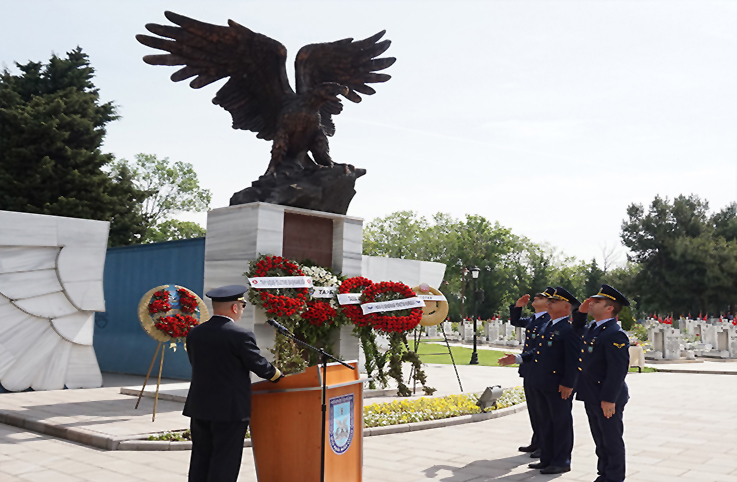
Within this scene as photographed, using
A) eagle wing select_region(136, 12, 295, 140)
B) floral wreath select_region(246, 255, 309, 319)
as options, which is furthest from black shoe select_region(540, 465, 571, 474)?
eagle wing select_region(136, 12, 295, 140)

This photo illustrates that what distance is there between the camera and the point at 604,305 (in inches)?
222

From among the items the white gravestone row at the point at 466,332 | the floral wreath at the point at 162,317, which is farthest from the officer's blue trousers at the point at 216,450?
the white gravestone row at the point at 466,332

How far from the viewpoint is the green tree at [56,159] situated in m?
26.8

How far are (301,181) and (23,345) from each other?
5748 millimetres

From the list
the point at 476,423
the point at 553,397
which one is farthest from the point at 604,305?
the point at 476,423

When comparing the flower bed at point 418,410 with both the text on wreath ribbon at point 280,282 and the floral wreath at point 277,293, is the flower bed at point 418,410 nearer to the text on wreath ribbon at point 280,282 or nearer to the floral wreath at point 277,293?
the floral wreath at point 277,293

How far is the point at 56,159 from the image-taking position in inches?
1102

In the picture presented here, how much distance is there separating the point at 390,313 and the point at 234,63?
5057 millimetres

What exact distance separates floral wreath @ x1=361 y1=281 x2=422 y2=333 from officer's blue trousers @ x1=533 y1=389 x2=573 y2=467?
4267 millimetres

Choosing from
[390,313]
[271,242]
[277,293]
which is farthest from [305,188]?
[390,313]

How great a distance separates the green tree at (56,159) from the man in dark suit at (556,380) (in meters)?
24.3

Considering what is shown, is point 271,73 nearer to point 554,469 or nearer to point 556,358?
point 556,358

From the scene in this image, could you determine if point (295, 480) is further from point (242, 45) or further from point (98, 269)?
point (98, 269)

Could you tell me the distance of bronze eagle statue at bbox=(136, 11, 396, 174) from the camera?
1048cm
